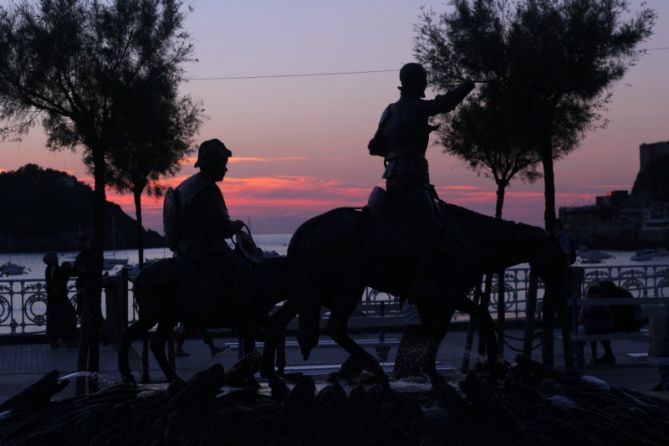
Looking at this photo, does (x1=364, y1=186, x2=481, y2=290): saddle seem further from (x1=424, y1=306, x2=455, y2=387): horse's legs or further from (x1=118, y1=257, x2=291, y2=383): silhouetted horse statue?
(x1=118, y1=257, x2=291, y2=383): silhouetted horse statue

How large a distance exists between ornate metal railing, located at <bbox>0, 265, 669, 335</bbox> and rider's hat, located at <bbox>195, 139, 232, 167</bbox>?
32.8ft

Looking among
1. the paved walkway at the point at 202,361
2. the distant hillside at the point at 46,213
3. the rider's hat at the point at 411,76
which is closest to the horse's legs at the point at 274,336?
the rider's hat at the point at 411,76

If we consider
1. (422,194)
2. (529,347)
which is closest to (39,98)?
(529,347)

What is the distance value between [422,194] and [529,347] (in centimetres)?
460

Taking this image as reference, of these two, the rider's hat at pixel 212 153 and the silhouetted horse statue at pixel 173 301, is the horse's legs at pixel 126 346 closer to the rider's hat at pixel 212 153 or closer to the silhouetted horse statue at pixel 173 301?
the silhouetted horse statue at pixel 173 301

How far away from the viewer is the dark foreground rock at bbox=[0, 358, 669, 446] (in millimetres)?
7070

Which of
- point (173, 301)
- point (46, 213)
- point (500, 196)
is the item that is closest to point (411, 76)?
point (173, 301)

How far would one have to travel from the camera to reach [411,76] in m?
9.26

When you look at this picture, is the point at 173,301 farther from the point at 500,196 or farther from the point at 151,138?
the point at 500,196

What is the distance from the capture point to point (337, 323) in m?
8.65

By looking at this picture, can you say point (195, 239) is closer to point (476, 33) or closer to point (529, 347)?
point (529, 347)

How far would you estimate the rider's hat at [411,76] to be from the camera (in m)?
9.25

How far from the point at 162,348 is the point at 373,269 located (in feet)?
6.99

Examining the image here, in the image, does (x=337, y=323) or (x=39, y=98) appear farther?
(x=39, y=98)
